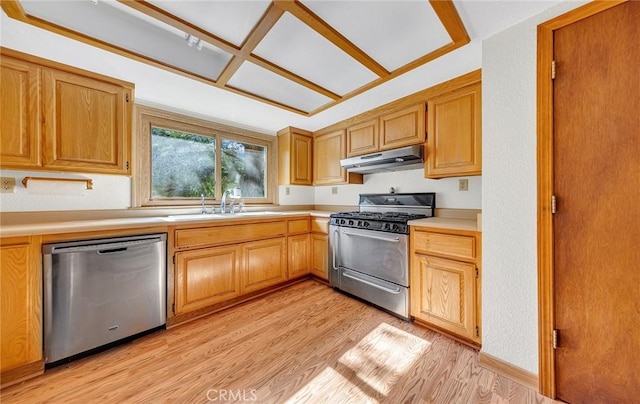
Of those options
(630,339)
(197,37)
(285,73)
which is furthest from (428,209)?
(197,37)

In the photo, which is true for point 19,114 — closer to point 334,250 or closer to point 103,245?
point 103,245

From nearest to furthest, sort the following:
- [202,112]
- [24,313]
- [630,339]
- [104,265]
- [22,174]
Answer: [630,339] < [24,313] < [104,265] < [22,174] < [202,112]

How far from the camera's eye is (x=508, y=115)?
56.7 inches

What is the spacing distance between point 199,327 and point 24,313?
3.44ft

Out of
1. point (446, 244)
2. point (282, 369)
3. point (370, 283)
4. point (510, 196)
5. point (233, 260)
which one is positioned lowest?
point (282, 369)

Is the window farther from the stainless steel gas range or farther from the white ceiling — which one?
the stainless steel gas range

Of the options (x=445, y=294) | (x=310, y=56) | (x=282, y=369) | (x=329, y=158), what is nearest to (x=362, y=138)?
(x=329, y=158)

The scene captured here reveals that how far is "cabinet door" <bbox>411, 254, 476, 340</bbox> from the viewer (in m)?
1.72

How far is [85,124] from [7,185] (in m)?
0.70

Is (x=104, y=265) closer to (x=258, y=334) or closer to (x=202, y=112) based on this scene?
(x=258, y=334)

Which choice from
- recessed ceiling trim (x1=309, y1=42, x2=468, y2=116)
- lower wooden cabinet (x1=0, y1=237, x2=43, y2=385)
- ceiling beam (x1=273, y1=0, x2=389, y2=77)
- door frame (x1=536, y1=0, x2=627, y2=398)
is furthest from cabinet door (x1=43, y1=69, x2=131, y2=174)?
door frame (x1=536, y1=0, x2=627, y2=398)

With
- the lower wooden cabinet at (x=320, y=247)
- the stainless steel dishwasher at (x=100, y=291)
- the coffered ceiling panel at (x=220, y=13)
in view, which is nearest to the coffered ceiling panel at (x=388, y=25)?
Result: the coffered ceiling panel at (x=220, y=13)

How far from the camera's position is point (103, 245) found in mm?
1677

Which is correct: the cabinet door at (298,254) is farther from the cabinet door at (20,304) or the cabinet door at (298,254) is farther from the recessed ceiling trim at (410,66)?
the cabinet door at (20,304)
